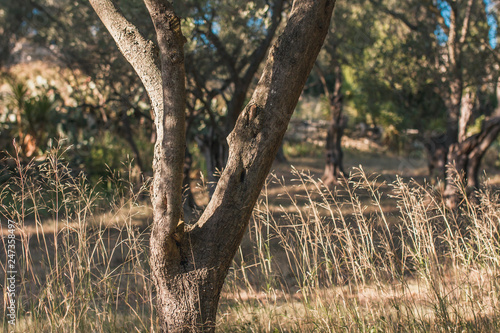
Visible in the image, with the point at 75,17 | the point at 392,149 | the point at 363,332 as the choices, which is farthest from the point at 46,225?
the point at 392,149

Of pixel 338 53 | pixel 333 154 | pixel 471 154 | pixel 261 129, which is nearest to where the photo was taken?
pixel 261 129

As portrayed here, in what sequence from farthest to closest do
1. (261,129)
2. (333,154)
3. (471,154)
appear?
(333,154), (471,154), (261,129)

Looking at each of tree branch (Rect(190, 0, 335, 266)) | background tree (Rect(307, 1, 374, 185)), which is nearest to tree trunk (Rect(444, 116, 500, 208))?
background tree (Rect(307, 1, 374, 185))

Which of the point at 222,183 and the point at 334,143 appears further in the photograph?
the point at 334,143

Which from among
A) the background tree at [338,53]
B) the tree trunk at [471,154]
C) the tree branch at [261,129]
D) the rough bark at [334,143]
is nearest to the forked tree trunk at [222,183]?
the tree branch at [261,129]

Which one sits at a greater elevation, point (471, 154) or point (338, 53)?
point (338, 53)

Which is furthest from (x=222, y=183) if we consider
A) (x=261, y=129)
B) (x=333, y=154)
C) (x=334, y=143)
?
(x=334, y=143)

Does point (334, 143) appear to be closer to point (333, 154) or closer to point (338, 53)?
point (333, 154)

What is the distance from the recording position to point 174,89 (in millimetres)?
2525

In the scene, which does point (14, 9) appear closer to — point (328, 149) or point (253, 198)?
point (328, 149)

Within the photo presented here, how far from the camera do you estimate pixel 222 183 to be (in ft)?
8.97

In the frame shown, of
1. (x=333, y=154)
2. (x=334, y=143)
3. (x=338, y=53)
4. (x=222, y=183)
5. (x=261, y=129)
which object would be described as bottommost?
(x=222, y=183)

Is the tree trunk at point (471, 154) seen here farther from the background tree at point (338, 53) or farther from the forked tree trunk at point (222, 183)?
the forked tree trunk at point (222, 183)

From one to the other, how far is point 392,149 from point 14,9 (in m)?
12.0
